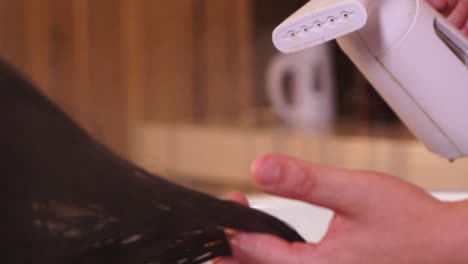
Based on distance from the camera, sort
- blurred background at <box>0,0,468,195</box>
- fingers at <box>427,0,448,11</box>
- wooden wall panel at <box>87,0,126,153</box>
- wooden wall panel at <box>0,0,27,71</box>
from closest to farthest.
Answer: fingers at <box>427,0,448,11</box>, blurred background at <box>0,0,468,195</box>, wooden wall panel at <box>0,0,27,71</box>, wooden wall panel at <box>87,0,126,153</box>

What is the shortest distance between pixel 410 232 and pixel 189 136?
137 cm

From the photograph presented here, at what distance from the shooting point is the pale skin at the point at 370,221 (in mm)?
268

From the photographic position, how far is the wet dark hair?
0.23 meters

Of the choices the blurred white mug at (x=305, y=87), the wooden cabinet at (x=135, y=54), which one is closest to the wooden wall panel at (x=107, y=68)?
the wooden cabinet at (x=135, y=54)

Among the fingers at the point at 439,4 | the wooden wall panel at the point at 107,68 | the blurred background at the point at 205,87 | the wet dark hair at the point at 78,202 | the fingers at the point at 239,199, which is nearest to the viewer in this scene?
the wet dark hair at the point at 78,202

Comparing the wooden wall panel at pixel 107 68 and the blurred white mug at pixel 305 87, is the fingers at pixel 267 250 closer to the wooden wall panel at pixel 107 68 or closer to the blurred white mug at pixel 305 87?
the blurred white mug at pixel 305 87

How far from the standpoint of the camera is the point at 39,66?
177 cm

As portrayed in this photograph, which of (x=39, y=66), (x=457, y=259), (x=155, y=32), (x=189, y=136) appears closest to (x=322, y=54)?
(x=189, y=136)

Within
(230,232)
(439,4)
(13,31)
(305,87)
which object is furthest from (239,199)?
(13,31)

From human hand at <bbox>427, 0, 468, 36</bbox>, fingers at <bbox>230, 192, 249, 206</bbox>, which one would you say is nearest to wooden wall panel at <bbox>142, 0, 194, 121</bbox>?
human hand at <bbox>427, 0, 468, 36</bbox>

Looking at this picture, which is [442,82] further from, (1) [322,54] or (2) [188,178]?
(2) [188,178]

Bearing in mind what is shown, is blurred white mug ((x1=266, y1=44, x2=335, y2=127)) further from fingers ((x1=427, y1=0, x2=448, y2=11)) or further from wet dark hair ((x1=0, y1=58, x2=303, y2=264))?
wet dark hair ((x1=0, y1=58, x2=303, y2=264))

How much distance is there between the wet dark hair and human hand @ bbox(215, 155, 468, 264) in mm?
34

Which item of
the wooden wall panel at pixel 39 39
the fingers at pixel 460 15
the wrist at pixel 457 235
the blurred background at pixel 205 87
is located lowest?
the blurred background at pixel 205 87
